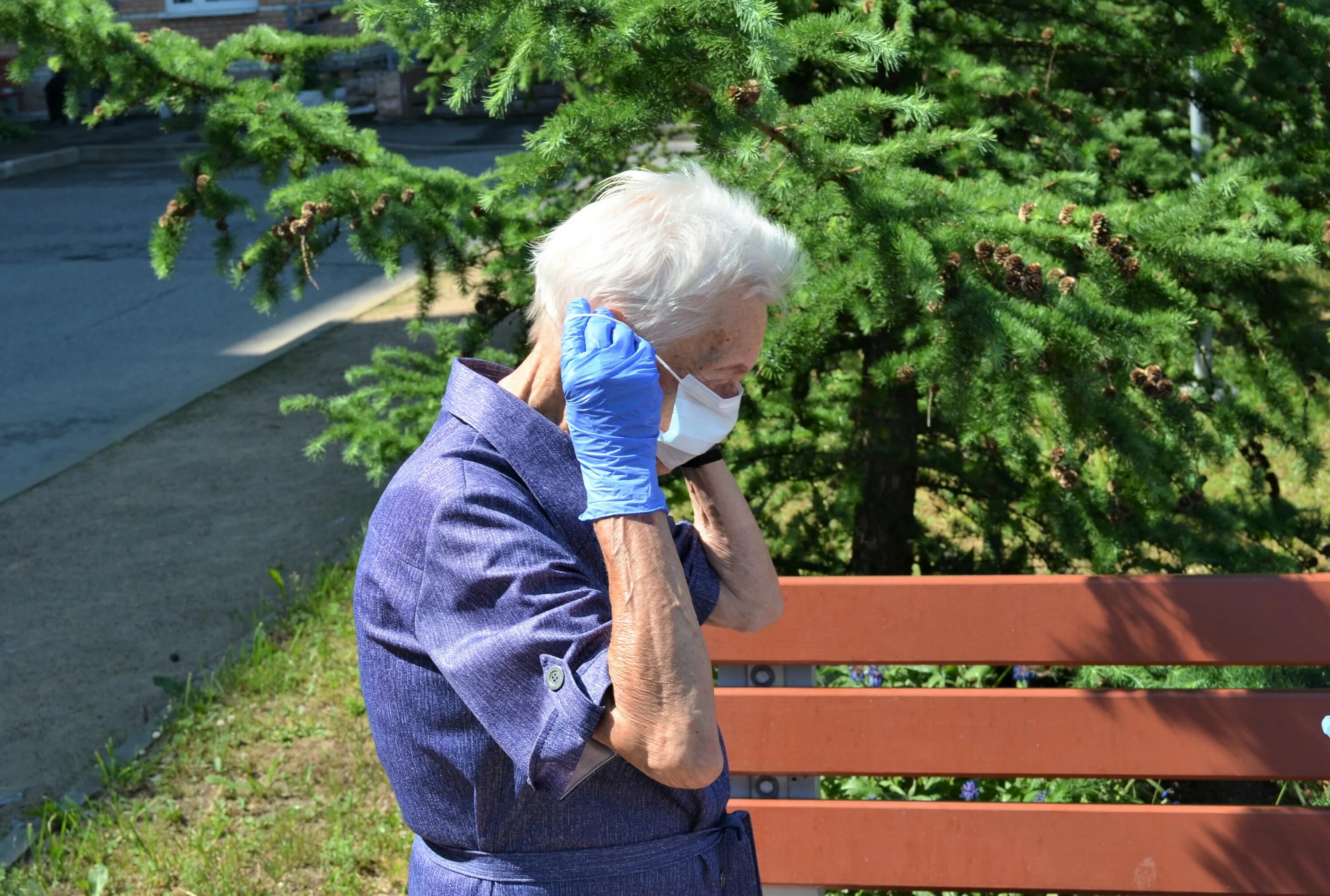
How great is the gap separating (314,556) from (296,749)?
1500 millimetres

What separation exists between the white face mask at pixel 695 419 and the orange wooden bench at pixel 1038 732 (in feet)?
2.97

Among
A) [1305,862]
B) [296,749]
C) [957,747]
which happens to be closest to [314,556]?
[296,749]

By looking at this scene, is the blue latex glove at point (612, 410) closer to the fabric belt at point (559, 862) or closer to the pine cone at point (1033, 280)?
the fabric belt at point (559, 862)

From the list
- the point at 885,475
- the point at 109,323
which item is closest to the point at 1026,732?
the point at 885,475

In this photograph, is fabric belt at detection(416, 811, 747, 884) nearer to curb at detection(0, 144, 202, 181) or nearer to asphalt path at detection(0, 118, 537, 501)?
asphalt path at detection(0, 118, 537, 501)

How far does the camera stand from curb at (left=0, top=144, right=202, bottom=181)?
1664 cm

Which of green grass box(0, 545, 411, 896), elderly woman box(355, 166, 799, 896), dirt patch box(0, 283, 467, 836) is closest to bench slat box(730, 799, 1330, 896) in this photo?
elderly woman box(355, 166, 799, 896)

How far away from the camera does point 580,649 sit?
142 cm

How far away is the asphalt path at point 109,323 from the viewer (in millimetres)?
6898

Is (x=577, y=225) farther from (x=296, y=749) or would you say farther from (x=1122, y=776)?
(x=296, y=749)

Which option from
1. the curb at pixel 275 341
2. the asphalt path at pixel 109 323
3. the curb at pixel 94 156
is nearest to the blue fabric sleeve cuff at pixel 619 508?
the asphalt path at pixel 109 323

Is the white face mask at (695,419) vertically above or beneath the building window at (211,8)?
above

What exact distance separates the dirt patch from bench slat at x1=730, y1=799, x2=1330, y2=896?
211 centimetres

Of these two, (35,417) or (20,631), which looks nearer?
(20,631)
